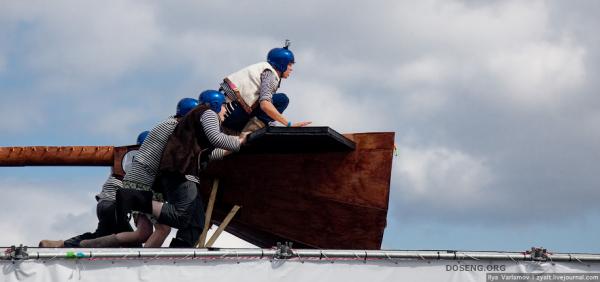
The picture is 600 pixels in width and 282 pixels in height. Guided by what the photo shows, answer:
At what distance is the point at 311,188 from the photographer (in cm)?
966

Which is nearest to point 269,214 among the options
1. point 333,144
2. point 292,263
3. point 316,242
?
point 316,242

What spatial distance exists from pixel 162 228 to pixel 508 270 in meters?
2.85

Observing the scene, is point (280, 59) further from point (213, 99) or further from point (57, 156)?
point (57, 156)

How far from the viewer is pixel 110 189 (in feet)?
31.9

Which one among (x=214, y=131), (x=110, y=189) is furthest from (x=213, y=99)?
(x=110, y=189)

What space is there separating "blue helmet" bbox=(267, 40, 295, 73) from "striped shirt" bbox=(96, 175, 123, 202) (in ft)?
6.08

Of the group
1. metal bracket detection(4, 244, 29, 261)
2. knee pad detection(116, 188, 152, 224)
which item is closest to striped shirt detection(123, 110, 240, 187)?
knee pad detection(116, 188, 152, 224)

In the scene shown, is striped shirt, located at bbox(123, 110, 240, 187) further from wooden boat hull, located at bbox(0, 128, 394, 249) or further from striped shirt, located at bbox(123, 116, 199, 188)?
wooden boat hull, located at bbox(0, 128, 394, 249)

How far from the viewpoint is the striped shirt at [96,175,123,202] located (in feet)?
31.7

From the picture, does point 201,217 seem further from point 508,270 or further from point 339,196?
point 508,270

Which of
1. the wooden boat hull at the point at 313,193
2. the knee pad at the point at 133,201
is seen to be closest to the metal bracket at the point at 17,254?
the knee pad at the point at 133,201

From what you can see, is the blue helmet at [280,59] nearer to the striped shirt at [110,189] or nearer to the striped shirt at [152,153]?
the striped shirt at [152,153]

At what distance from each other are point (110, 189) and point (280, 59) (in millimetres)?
2031

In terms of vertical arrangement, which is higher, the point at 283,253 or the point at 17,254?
the point at 283,253
